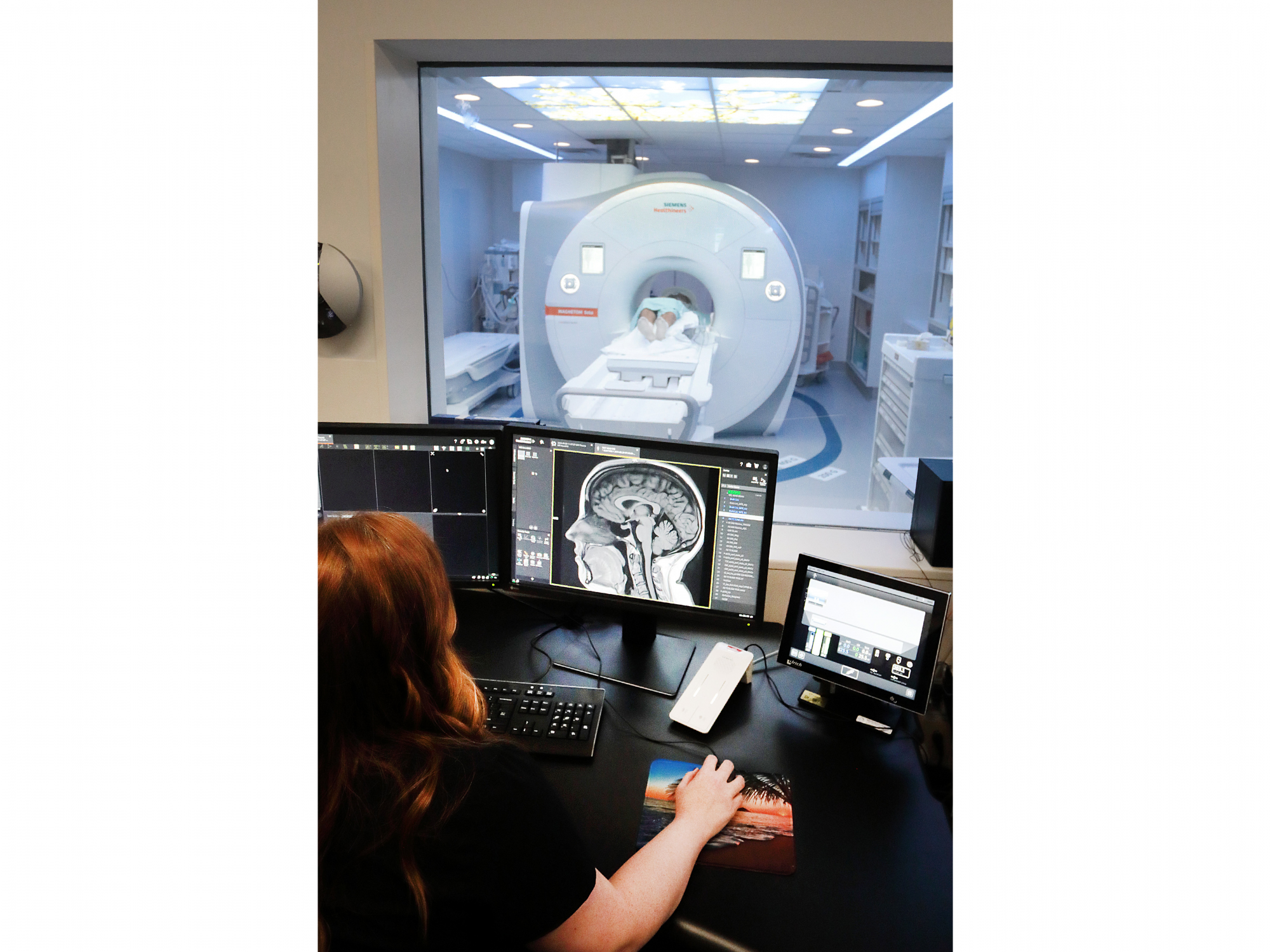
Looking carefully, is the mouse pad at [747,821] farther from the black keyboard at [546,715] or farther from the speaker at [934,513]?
the speaker at [934,513]

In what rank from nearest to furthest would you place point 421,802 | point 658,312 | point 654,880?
point 421,802 < point 654,880 < point 658,312

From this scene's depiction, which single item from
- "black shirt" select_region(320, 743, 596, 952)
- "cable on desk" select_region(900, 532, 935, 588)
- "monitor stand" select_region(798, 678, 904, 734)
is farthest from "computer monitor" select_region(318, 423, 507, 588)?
"cable on desk" select_region(900, 532, 935, 588)

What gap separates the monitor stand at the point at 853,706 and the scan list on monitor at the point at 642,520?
0.74ft

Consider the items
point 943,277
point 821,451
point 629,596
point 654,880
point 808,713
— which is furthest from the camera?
point 821,451

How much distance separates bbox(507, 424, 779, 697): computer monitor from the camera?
1605 mm

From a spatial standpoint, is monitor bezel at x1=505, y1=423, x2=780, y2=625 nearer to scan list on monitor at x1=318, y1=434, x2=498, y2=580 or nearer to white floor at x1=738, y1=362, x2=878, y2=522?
scan list on monitor at x1=318, y1=434, x2=498, y2=580

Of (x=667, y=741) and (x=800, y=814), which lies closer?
(x=800, y=814)

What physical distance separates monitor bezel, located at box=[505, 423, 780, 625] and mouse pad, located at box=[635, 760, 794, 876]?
34cm

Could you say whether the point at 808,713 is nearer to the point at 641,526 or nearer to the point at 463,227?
the point at 641,526

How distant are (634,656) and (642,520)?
34cm

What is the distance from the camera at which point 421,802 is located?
0.92 meters

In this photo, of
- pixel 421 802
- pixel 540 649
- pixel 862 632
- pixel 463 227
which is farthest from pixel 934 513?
pixel 463 227
